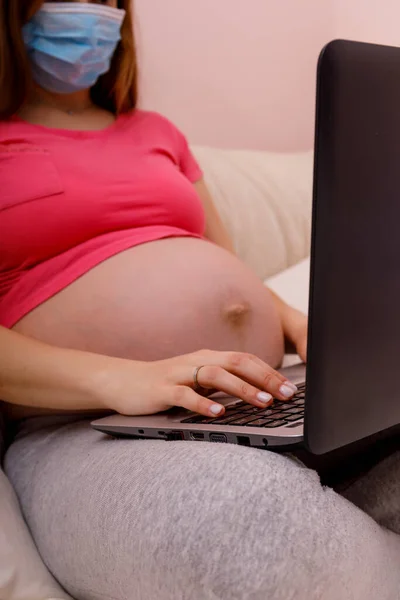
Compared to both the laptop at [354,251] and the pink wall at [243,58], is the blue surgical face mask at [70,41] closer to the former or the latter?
the pink wall at [243,58]

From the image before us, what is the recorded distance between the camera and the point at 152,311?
3.10 feet

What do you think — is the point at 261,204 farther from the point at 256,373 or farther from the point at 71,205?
the point at 256,373

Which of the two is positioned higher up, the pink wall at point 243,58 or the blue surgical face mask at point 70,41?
the blue surgical face mask at point 70,41

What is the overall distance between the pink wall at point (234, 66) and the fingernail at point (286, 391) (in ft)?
3.60

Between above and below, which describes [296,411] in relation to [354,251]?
below

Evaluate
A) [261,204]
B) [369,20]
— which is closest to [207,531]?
[261,204]

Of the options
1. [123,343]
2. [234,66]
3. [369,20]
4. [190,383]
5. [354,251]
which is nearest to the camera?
[354,251]

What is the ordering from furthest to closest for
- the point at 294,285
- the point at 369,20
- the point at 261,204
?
the point at 369,20 → the point at 261,204 → the point at 294,285

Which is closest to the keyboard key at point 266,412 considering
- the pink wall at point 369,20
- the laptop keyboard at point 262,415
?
the laptop keyboard at point 262,415

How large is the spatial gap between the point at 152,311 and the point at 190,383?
193 millimetres

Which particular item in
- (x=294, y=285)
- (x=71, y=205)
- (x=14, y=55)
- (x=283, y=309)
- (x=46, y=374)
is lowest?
(x=294, y=285)

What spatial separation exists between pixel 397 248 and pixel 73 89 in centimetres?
75

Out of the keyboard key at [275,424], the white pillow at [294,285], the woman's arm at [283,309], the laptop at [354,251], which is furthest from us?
the white pillow at [294,285]

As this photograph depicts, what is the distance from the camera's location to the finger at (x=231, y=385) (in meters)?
0.74
